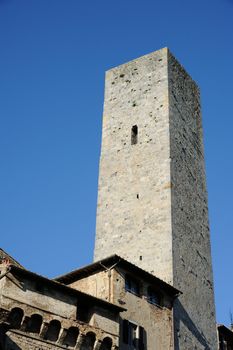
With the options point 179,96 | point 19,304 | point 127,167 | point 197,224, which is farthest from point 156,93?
point 19,304

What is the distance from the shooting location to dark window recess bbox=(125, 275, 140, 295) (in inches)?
899

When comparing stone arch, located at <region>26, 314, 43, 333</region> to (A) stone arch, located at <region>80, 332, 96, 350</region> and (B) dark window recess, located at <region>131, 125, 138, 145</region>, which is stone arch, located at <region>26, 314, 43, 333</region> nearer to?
(A) stone arch, located at <region>80, 332, 96, 350</region>

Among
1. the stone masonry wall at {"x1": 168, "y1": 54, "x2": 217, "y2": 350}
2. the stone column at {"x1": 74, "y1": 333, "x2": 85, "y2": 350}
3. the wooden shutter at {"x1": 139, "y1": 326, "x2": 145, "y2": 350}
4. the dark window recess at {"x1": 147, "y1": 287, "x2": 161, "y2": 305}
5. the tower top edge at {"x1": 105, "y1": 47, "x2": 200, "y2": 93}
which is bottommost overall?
the stone column at {"x1": 74, "y1": 333, "x2": 85, "y2": 350}

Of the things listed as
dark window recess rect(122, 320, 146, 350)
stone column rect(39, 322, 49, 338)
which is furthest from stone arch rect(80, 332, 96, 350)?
dark window recess rect(122, 320, 146, 350)

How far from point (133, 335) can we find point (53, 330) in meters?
4.01

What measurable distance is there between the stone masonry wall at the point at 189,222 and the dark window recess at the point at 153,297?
1238 mm

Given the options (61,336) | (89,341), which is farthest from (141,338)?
(61,336)

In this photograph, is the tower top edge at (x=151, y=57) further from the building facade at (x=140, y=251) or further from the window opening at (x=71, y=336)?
the window opening at (x=71, y=336)

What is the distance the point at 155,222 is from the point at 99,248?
9.71ft

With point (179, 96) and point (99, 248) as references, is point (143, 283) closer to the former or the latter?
point (99, 248)

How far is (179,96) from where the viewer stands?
3231 cm

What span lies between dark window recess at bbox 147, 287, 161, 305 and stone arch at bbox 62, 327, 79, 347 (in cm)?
458

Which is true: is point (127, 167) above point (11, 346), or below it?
above

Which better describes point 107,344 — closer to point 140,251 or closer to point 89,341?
point 89,341
